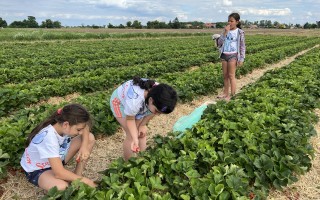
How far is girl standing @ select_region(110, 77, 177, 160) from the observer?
131 inches

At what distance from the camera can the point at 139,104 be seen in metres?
3.67

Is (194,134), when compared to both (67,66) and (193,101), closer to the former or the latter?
(193,101)

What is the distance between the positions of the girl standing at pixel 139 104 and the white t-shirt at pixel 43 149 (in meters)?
0.73

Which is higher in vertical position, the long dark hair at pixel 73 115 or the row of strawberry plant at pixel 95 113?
the long dark hair at pixel 73 115

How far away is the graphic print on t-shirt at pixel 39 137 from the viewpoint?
3.35 metres

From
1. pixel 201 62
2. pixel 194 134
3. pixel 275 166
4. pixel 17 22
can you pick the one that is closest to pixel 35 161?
pixel 194 134

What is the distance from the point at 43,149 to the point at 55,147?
0.38ft

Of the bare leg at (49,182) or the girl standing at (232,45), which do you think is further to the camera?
the girl standing at (232,45)

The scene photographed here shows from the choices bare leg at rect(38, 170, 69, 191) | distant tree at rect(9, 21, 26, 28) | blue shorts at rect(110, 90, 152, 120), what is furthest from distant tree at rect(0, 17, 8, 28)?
bare leg at rect(38, 170, 69, 191)

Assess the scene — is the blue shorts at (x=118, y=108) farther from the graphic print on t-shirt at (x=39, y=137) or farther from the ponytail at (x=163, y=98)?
the graphic print on t-shirt at (x=39, y=137)

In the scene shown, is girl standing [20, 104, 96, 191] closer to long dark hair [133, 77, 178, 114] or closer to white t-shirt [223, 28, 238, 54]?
long dark hair [133, 77, 178, 114]

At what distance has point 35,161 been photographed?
347cm

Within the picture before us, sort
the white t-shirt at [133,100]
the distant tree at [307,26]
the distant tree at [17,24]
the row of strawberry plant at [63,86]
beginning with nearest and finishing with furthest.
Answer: the white t-shirt at [133,100] < the row of strawberry plant at [63,86] < the distant tree at [17,24] < the distant tree at [307,26]

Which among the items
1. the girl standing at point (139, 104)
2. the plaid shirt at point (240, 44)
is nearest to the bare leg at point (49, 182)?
the girl standing at point (139, 104)
